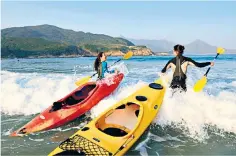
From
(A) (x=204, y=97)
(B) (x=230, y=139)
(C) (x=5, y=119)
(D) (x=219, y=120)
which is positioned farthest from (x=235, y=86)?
(C) (x=5, y=119)

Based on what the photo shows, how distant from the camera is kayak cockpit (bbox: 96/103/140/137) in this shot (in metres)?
6.07

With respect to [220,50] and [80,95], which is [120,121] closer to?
[80,95]

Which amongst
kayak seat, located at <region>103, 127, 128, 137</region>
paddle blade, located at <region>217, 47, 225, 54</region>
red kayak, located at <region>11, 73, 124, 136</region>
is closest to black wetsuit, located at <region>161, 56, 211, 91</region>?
paddle blade, located at <region>217, 47, 225, 54</region>

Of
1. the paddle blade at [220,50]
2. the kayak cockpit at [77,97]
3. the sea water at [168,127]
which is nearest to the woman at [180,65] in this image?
the sea water at [168,127]

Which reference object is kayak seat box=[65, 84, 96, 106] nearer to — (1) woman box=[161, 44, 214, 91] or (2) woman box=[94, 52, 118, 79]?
(2) woman box=[94, 52, 118, 79]

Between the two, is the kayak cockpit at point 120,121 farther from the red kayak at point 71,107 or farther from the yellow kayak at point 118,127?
the red kayak at point 71,107

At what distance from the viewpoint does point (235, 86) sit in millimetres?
13812

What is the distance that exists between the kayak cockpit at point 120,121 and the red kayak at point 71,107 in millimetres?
1697

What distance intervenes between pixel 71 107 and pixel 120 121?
1965 millimetres

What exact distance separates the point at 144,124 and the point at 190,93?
2.98 metres

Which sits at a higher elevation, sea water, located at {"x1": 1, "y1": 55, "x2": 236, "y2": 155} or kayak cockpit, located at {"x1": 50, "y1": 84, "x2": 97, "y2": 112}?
kayak cockpit, located at {"x1": 50, "y1": 84, "x2": 97, "y2": 112}

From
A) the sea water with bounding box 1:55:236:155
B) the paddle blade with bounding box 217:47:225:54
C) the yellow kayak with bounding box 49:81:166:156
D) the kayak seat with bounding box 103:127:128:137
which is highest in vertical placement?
the paddle blade with bounding box 217:47:225:54

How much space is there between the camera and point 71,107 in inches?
306

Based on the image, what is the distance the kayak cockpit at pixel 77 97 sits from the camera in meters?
7.64
